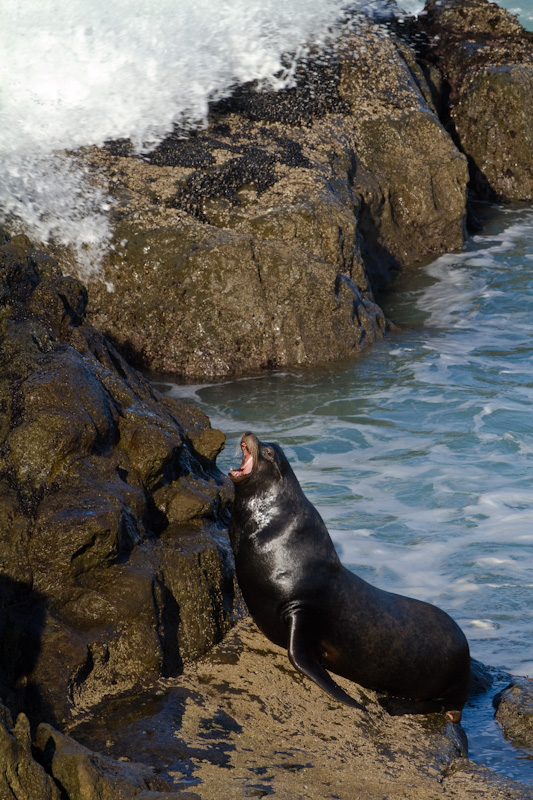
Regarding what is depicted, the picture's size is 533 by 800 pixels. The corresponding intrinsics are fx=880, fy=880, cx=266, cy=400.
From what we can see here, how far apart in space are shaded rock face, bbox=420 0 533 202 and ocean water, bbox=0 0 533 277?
1755 mm

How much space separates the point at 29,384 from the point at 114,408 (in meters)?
0.54

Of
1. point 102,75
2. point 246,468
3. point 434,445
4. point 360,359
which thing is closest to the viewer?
point 246,468

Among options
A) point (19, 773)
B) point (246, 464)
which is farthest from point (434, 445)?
point (19, 773)

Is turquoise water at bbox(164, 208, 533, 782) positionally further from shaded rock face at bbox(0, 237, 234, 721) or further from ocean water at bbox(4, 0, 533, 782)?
shaded rock face at bbox(0, 237, 234, 721)

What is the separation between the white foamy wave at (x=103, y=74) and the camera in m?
10.1

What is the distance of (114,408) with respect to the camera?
4.71 meters

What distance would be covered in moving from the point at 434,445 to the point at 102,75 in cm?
808

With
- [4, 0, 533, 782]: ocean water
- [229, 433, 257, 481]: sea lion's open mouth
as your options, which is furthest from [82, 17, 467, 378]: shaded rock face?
[229, 433, 257, 481]: sea lion's open mouth

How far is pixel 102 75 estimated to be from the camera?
520 inches

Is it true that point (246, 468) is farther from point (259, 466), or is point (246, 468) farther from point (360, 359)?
point (360, 359)

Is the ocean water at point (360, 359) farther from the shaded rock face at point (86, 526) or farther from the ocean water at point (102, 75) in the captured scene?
the shaded rock face at point (86, 526)

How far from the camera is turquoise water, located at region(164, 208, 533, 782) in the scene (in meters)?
6.21

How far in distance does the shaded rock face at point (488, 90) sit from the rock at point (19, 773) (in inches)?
616

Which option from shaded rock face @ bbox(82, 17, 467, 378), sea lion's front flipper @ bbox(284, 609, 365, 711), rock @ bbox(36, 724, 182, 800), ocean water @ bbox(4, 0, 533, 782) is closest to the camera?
rock @ bbox(36, 724, 182, 800)
